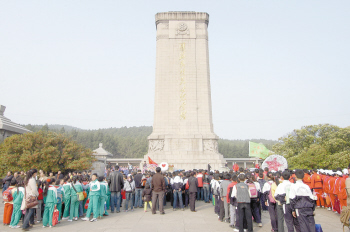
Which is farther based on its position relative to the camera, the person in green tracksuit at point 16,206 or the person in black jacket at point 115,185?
the person in black jacket at point 115,185

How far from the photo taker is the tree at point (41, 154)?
754 inches

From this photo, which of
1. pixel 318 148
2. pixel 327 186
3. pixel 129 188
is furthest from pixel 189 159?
pixel 327 186

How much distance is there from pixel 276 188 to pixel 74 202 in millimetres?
6709

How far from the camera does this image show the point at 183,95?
25328 mm

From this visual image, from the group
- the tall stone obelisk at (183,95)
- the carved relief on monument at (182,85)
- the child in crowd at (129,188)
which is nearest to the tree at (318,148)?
the tall stone obelisk at (183,95)

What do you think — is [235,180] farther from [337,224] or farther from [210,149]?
[210,149]

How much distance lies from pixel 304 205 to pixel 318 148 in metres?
18.7

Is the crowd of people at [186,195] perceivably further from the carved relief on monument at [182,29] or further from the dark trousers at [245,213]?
the carved relief on monument at [182,29]

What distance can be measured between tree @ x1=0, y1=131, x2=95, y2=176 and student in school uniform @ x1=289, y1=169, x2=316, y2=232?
17.3 metres

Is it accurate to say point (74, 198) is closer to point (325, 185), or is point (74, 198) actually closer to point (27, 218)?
point (27, 218)

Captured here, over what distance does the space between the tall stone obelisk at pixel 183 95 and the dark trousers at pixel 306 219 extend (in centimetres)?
1692

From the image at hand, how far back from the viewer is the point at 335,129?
2662cm

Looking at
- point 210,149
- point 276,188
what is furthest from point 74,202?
point 210,149

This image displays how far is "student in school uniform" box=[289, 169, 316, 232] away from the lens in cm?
610
